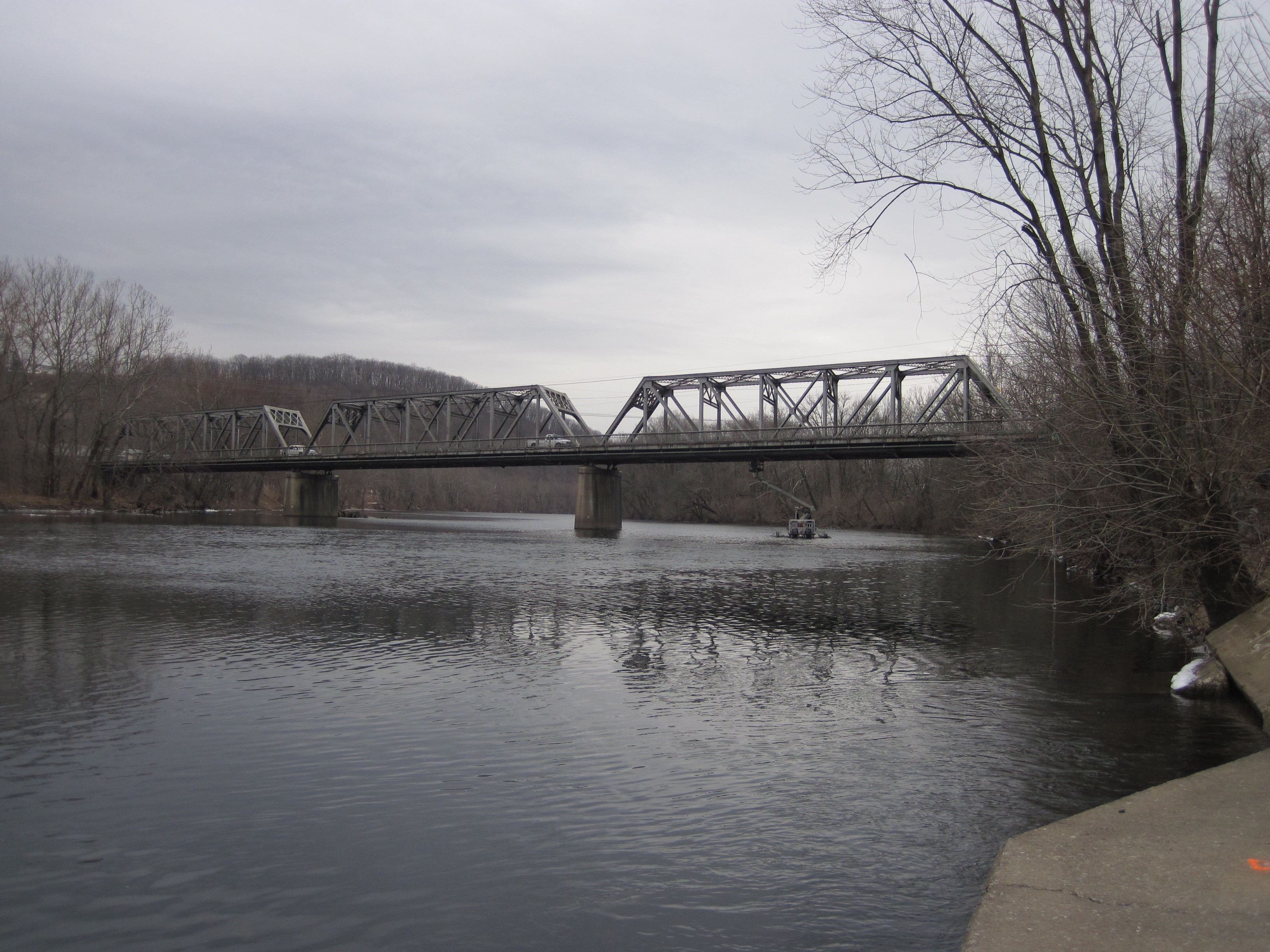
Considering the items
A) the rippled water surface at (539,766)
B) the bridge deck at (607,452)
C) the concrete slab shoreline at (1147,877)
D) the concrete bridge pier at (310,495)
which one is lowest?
the rippled water surface at (539,766)

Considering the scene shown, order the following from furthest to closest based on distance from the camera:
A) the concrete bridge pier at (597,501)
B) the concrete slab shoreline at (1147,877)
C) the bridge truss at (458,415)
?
the bridge truss at (458,415) < the concrete bridge pier at (597,501) < the concrete slab shoreline at (1147,877)

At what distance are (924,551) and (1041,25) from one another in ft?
145

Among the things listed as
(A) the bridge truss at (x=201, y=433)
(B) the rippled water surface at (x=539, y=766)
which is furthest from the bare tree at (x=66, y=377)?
(B) the rippled water surface at (x=539, y=766)

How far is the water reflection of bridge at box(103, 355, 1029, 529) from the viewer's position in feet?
233

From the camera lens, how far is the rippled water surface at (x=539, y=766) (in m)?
6.78

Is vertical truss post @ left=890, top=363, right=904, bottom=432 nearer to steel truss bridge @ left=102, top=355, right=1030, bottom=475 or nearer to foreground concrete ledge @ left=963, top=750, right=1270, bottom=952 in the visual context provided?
steel truss bridge @ left=102, top=355, right=1030, bottom=475

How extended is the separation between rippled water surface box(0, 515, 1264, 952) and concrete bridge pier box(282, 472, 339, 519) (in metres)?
85.7

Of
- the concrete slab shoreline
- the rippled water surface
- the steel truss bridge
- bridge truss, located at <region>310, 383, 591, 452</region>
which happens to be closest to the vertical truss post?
the steel truss bridge

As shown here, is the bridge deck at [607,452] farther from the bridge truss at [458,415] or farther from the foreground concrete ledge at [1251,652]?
the foreground concrete ledge at [1251,652]

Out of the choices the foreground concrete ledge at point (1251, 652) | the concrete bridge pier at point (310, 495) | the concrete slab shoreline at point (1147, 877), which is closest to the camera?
the concrete slab shoreline at point (1147, 877)

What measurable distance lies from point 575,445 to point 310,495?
122ft

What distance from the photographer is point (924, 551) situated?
57.3 m

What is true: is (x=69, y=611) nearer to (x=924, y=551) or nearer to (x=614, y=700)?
(x=614, y=700)

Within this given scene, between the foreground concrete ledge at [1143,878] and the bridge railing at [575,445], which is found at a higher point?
the bridge railing at [575,445]
